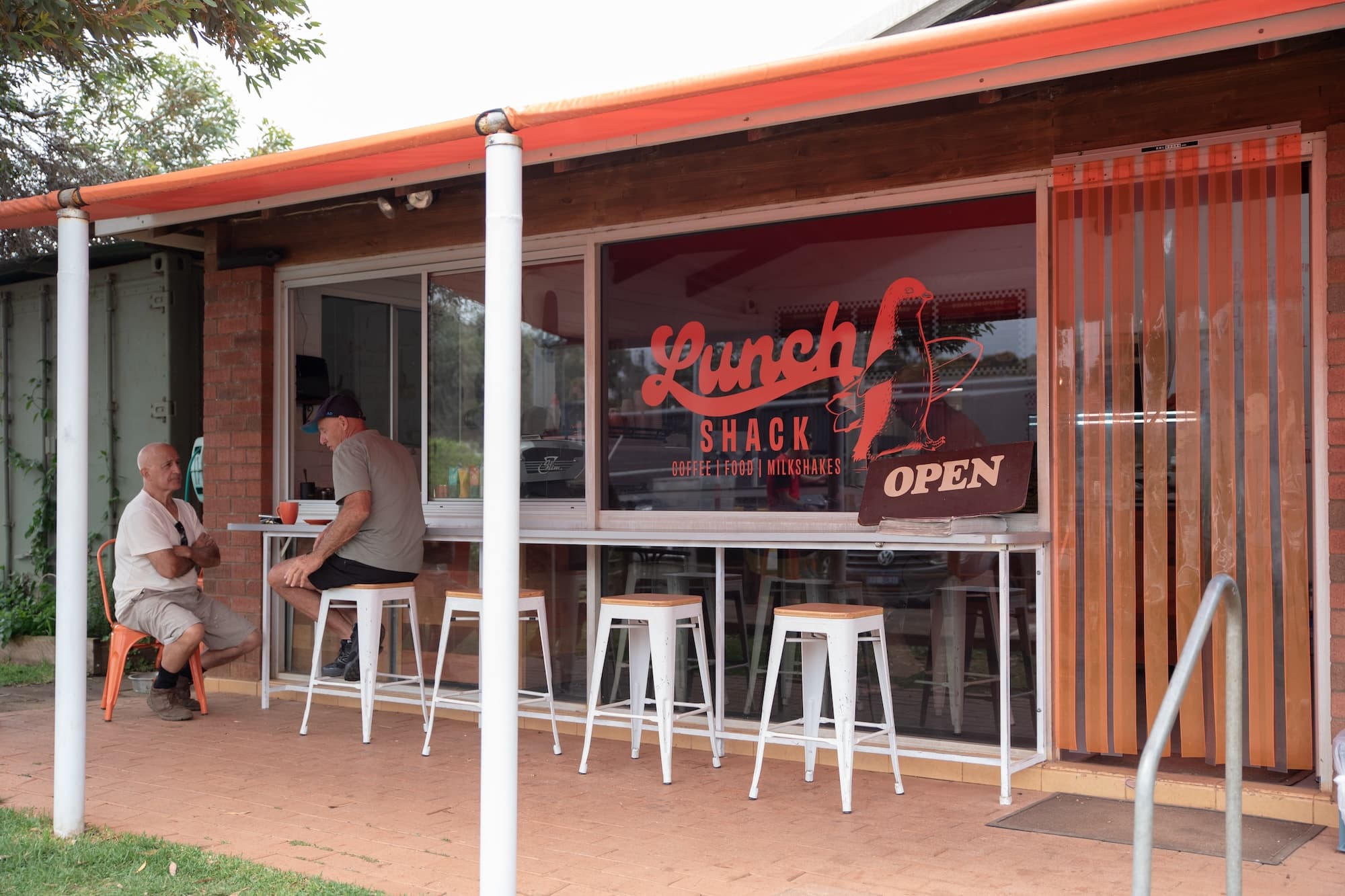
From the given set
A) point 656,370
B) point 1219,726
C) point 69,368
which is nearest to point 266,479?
point 656,370

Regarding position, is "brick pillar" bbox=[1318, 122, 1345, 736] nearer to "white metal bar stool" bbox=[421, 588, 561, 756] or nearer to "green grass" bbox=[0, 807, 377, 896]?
"white metal bar stool" bbox=[421, 588, 561, 756]

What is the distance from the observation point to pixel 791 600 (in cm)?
538

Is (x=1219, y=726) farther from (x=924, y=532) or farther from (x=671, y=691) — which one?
(x=671, y=691)

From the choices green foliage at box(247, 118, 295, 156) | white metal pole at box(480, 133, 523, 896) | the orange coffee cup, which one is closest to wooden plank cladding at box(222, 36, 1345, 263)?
white metal pole at box(480, 133, 523, 896)

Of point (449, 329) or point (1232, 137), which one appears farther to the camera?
point (449, 329)

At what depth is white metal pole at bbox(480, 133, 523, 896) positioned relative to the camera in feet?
9.50

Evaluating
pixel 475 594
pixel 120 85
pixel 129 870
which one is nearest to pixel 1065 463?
pixel 475 594

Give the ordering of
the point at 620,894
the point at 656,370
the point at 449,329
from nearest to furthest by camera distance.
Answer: the point at 620,894, the point at 656,370, the point at 449,329

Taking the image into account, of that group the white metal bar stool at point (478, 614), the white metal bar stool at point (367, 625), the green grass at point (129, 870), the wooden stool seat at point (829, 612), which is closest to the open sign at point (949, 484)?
the wooden stool seat at point (829, 612)

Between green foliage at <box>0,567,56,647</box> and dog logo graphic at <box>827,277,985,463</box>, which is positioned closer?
dog logo graphic at <box>827,277,985,463</box>

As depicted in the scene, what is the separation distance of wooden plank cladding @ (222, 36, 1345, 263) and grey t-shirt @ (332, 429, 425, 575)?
49.5 inches

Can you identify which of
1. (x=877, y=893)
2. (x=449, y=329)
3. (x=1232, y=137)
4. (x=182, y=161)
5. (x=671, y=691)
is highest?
(x=182, y=161)

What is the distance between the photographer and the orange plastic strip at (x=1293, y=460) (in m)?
4.25

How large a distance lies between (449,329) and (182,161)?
33.9 feet
